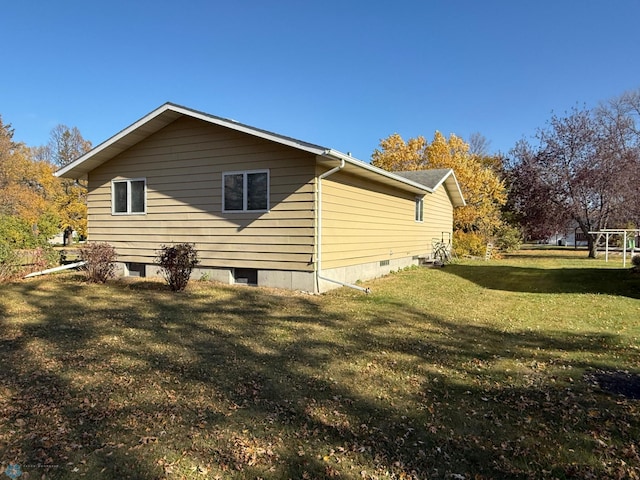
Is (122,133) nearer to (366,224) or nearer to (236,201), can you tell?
(236,201)

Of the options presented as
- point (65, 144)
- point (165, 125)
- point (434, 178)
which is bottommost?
point (434, 178)

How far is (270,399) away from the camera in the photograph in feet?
11.8

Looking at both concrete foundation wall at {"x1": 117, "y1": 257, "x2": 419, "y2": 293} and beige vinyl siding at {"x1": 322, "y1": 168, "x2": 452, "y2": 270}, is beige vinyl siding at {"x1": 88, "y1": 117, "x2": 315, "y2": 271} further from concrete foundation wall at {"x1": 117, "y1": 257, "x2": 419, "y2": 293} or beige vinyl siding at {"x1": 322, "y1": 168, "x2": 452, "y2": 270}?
beige vinyl siding at {"x1": 322, "y1": 168, "x2": 452, "y2": 270}

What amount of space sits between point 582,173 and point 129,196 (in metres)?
22.6

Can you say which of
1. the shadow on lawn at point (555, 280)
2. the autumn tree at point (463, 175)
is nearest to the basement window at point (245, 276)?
the shadow on lawn at point (555, 280)

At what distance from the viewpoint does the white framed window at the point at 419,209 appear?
16.3 m

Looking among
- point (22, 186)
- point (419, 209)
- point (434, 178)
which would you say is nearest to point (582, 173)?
point (434, 178)

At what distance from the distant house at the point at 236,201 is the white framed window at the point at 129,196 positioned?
0.03 m

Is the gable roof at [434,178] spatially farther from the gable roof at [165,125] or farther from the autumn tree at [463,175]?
the autumn tree at [463,175]

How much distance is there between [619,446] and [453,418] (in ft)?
3.68

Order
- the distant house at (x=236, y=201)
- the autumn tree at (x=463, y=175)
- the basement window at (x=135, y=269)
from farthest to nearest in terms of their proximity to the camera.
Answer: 1. the autumn tree at (x=463, y=175)
2. the basement window at (x=135, y=269)
3. the distant house at (x=236, y=201)

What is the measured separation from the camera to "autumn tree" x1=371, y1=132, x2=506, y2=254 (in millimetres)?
24078

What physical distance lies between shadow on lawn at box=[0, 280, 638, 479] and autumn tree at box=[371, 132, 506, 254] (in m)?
18.0

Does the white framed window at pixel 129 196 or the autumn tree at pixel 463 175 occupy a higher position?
the autumn tree at pixel 463 175
